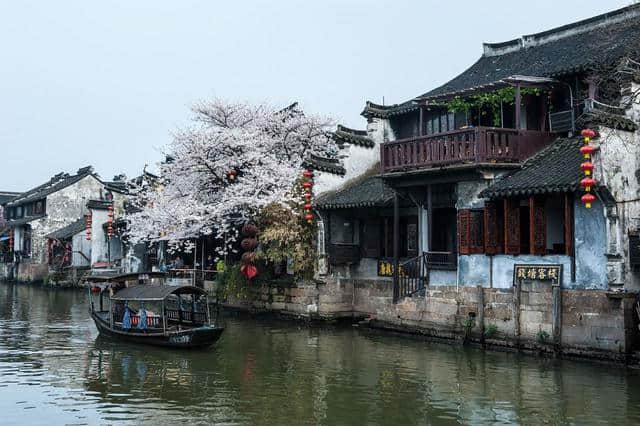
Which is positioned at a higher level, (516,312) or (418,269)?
(418,269)

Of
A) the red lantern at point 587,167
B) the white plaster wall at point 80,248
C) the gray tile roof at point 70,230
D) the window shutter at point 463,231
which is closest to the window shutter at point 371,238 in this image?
the window shutter at point 463,231

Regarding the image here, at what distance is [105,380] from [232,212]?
1655cm

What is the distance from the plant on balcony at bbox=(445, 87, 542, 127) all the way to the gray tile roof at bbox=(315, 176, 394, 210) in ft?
14.0

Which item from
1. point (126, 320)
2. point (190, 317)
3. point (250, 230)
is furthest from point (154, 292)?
point (250, 230)

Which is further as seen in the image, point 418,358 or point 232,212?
point 232,212

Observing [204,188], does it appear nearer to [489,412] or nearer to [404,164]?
[404,164]

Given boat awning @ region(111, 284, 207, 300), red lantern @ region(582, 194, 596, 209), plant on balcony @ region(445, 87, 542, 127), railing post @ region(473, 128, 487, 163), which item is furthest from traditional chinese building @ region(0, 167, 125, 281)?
red lantern @ region(582, 194, 596, 209)

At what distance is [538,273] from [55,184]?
6024 cm

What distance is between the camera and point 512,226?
888 inches

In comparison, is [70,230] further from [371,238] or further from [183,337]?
[183,337]

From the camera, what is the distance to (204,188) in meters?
36.1

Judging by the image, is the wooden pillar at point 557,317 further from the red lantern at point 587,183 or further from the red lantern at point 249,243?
the red lantern at point 249,243

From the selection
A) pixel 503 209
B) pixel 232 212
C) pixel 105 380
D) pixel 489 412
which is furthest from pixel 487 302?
pixel 232 212

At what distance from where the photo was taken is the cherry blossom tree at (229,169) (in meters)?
33.9
